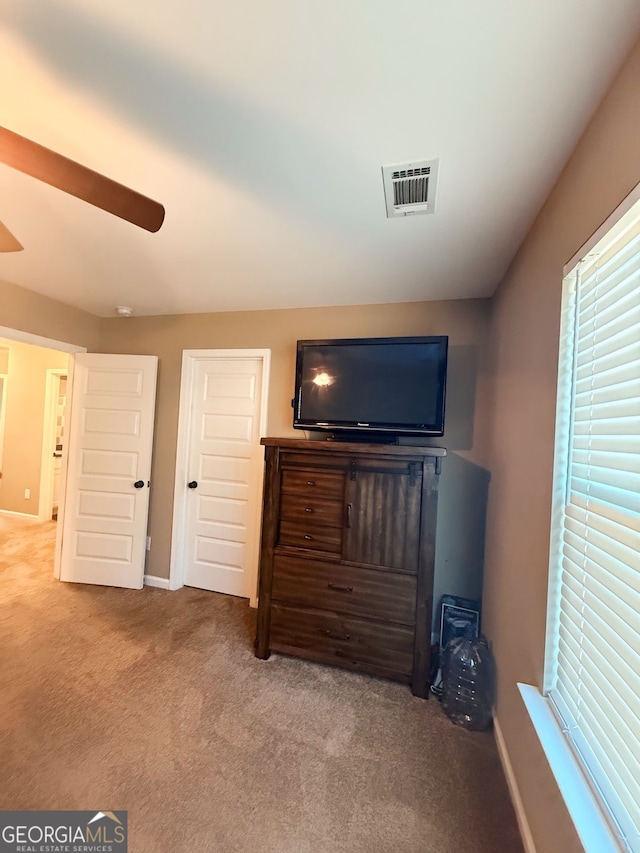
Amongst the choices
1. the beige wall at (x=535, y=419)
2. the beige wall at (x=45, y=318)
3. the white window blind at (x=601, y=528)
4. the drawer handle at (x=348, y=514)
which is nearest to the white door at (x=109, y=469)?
the beige wall at (x=45, y=318)

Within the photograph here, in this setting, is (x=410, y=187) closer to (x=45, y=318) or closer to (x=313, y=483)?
(x=313, y=483)

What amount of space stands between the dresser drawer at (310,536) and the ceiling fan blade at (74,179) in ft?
5.70

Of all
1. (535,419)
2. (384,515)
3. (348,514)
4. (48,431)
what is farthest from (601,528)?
(48,431)

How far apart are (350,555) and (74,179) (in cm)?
208

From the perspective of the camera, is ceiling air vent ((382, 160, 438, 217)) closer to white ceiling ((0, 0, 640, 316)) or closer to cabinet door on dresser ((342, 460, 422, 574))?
white ceiling ((0, 0, 640, 316))

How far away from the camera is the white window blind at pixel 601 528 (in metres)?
0.85

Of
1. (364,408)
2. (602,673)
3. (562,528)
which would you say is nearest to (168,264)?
→ (364,408)

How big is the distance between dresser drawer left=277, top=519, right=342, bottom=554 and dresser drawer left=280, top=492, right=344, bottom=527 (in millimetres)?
Result: 31

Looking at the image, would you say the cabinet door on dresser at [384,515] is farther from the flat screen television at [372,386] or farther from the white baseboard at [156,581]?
the white baseboard at [156,581]

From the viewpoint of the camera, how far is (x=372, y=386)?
251cm

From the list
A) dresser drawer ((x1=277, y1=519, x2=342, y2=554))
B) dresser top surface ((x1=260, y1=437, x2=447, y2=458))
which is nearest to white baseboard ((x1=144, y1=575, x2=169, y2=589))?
dresser drawer ((x1=277, y1=519, x2=342, y2=554))

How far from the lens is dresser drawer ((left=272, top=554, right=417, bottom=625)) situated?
2.08 metres

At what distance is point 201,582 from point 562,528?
295 cm

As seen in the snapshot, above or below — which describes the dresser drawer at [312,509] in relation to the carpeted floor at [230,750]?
above
